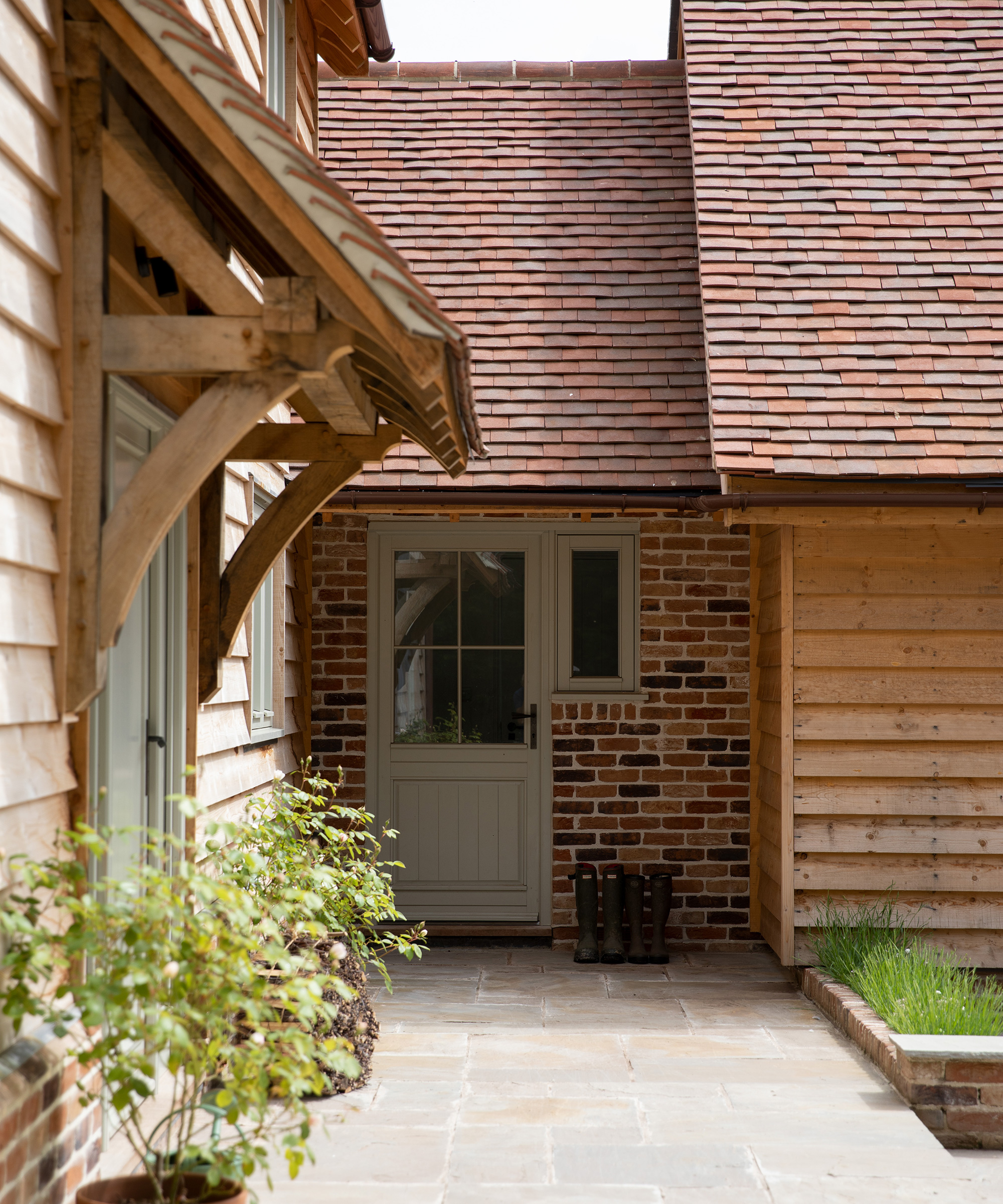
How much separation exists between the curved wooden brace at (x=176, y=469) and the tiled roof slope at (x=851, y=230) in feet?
11.0

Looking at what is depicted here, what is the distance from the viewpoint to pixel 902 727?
6.01m

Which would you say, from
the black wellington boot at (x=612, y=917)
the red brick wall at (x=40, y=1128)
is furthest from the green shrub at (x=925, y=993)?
the red brick wall at (x=40, y=1128)

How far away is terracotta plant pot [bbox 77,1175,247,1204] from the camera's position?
259 centimetres

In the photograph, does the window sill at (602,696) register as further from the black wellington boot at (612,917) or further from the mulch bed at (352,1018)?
the mulch bed at (352,1018)

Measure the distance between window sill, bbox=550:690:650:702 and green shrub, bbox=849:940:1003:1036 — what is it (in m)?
2.16

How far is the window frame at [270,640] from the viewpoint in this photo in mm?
5438

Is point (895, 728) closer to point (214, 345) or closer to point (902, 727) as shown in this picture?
point (902, 727)

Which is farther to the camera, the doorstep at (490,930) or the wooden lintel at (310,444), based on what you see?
the doorstep at (490,930)

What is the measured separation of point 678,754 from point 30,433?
5205mm

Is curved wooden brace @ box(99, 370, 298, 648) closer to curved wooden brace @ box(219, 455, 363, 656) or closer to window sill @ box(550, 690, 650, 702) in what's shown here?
curved wooden brace @ box(219, 455, 363, 656)

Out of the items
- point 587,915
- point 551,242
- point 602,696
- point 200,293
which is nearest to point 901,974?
point 587,915

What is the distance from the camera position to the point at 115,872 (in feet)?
11.7

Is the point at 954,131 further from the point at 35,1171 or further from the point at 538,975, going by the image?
the point at 35,1171

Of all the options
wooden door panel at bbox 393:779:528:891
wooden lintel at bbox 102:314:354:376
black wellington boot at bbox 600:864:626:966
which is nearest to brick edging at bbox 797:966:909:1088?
black wellington boot at bbox 600:864:626:966
